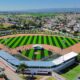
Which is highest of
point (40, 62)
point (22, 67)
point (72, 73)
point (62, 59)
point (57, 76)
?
point (22, 67)

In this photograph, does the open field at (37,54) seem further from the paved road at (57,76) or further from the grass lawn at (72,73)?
the paved road at (57,76)

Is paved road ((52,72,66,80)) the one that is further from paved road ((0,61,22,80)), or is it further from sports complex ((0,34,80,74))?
paved road ((0,61,22,80))

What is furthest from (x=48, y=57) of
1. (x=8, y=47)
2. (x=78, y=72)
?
(x=8, y=47)

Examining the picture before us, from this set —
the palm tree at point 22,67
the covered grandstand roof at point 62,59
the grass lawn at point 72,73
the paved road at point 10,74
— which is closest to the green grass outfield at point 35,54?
the covered grandstand roof at point 62,59

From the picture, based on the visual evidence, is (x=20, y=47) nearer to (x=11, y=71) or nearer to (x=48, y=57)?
(x=48, y=57)

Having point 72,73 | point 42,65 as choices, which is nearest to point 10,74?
point 42,65

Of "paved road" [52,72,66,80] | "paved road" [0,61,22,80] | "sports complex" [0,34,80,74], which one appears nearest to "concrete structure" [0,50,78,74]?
"sports complex" [0,34,80,74]

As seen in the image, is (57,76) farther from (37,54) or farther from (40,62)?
(37,54)
